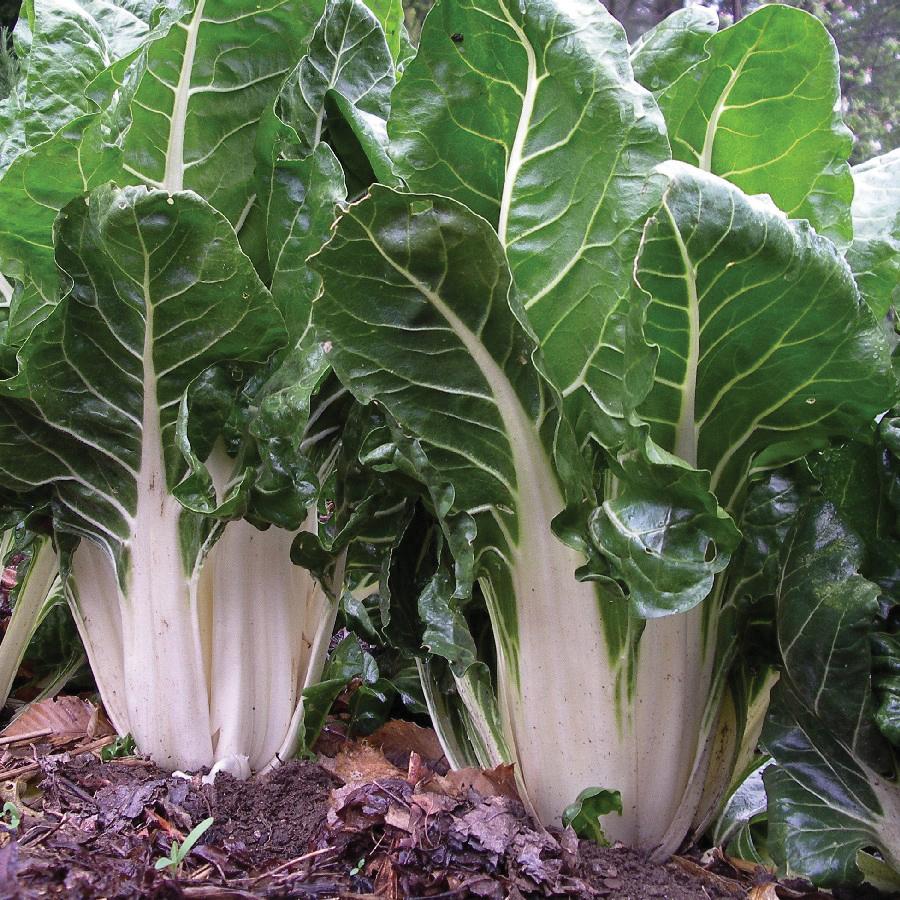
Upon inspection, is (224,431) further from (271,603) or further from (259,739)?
(259,739)

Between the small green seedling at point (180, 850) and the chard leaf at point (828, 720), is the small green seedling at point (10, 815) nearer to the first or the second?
the small green seedling at point (180, 850)

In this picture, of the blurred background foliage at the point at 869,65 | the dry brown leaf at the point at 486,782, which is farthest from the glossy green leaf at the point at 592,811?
the blurred background foliage at the point at 869,65

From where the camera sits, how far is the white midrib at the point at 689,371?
1276mm

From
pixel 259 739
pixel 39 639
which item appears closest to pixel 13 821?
pixel 259 739

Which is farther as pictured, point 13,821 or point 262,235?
point 262,235

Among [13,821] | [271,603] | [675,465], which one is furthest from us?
[271,603]

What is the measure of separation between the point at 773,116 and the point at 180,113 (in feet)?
3.70

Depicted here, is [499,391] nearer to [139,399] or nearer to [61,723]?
[139,399]

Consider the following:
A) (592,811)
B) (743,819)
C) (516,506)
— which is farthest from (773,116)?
(743,819)

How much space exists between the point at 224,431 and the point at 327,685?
1.83 feet

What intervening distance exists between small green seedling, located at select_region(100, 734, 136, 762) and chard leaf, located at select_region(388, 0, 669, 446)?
3.80 ft

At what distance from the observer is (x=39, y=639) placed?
255cm

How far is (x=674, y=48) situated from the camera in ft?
5.57

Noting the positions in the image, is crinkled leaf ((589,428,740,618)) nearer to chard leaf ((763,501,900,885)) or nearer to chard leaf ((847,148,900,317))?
chard leaf ((763,501,900,885))
